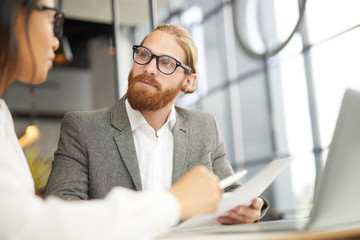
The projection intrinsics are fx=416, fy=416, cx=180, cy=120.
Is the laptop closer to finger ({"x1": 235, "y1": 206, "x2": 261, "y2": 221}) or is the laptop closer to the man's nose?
finger ({"x1": 235, "y1": 206, "x2": 261, "y2": 221})

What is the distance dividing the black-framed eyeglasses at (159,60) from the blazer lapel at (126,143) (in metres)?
0.26

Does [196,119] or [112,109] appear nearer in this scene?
[112,109]

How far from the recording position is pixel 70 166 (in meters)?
1.65

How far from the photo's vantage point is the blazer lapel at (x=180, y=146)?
5.87 feet

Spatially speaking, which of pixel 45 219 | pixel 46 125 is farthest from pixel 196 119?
pixel 46 125

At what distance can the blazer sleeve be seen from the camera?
1.55 m

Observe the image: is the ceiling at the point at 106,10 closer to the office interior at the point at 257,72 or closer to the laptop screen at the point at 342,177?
the office interior at the point at 257,72

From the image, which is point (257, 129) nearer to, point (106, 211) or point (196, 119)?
point (196, 119)

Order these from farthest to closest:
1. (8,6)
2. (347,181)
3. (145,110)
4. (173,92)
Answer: (173,92) < (145,110) < (347,181) < (8,6)

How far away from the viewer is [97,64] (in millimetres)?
10641

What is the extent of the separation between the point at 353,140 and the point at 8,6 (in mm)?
856

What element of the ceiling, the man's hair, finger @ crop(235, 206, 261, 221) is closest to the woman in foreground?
finger @ crop(235, 206, 261, 221)

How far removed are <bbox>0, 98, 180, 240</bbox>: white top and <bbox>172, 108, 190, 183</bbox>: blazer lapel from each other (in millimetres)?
951

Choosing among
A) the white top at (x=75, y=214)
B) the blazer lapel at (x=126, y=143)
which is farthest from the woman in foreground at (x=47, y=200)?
the blazer lapel at (x=126, y=143)
